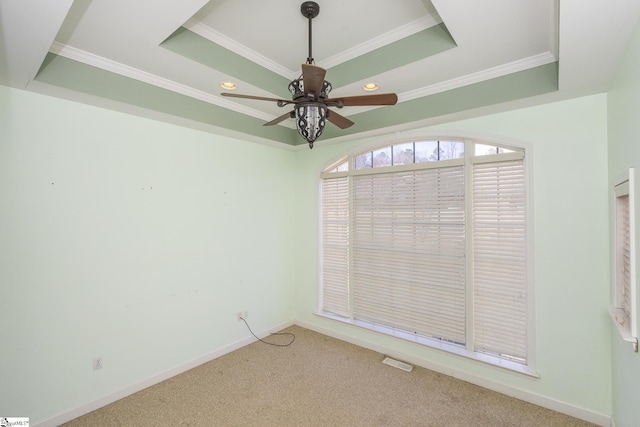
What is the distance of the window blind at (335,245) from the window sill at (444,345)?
0.22 meters

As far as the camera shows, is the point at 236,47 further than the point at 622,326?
Yes

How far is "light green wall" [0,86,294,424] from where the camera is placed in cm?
206

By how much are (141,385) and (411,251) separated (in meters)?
2.95

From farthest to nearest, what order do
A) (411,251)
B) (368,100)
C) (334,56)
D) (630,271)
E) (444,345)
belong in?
1. (411,251)
2. (444,345)
3. (334,56)
4. (368,100)
5. (630,271)

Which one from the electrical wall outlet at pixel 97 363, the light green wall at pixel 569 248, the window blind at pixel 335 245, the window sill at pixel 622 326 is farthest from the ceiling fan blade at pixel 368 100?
the electrical wall outlet at pixel 97 363

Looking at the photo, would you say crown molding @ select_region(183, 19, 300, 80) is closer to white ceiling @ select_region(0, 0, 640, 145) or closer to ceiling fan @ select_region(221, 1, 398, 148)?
white ceiling @ select_region(0, 0, 640, 145)

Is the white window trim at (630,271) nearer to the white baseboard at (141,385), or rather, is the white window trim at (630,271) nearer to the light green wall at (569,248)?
the light green wall at (569,248)

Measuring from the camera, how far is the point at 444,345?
2934 mm

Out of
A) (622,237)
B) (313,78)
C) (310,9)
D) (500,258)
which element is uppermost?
(310,9)

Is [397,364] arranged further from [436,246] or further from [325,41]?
[325,41]

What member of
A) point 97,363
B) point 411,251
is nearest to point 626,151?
point 411,251

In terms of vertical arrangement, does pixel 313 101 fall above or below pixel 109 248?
above

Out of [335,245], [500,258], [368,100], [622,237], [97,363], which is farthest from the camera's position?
[335,245]

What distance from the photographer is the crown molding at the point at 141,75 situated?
6.57 ft
